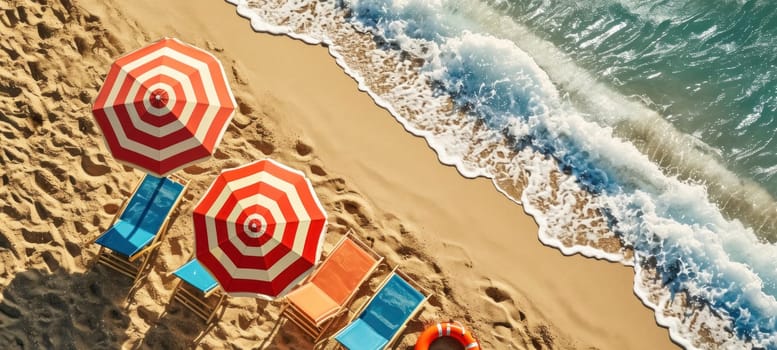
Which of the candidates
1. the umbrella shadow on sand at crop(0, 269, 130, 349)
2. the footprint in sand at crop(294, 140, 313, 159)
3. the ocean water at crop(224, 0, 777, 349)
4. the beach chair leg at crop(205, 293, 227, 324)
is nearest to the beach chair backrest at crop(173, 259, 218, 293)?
the beach chair leg at crop(205, 293, 227, 324)

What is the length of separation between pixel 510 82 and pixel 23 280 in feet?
23.6

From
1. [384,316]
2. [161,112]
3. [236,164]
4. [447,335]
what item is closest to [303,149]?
[236,164]

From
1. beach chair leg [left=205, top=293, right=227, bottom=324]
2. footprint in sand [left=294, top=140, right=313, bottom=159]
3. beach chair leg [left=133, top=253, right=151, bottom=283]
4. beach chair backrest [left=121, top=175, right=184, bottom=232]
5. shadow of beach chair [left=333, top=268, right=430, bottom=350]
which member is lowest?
beach chair leg [left=133, top=253, right=151, bottom=283]

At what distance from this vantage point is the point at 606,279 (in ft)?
27.9

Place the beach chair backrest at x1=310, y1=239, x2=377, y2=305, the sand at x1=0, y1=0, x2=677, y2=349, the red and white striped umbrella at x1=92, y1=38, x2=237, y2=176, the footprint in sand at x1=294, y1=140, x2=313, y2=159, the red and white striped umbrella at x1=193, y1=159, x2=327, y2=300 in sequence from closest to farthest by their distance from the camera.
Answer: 1. the red and white striped umbrella at x1=193, y1=159, x2=327, y2=300
2. the red and white striped umbrella at x1=92, y1=38, x2=237, y2=176
3. the sand at x1=0, y1=0, x2=677, y2=349
4. the beach chair backrest at x1=310, y1=239, x2=377, y2=305
5. the footprint in sand at x1=294, y1=140, x2=313, y2=159

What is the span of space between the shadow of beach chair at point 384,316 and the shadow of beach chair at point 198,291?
1526 millimetres

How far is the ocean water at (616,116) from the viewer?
8703 millimetres

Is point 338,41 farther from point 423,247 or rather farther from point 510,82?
point 423,247

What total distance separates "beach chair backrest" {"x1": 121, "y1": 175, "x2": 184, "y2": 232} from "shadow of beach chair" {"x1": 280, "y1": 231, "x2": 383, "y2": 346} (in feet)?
6.06

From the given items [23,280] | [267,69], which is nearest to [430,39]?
[267,69]

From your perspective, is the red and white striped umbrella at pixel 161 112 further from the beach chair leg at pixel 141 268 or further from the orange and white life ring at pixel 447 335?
the orange and white life ring at pixel 447 335

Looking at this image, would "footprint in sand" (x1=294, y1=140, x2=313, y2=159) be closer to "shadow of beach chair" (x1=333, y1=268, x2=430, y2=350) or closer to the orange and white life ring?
"shadow of beach chair" (x1=333, y1=268, x2=430, y2=350)

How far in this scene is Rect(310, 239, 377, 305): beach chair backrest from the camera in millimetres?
7656

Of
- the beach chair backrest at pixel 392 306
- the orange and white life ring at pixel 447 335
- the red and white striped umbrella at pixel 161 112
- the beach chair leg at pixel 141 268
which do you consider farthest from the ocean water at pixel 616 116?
the beach chair leg at pixel 141 268
